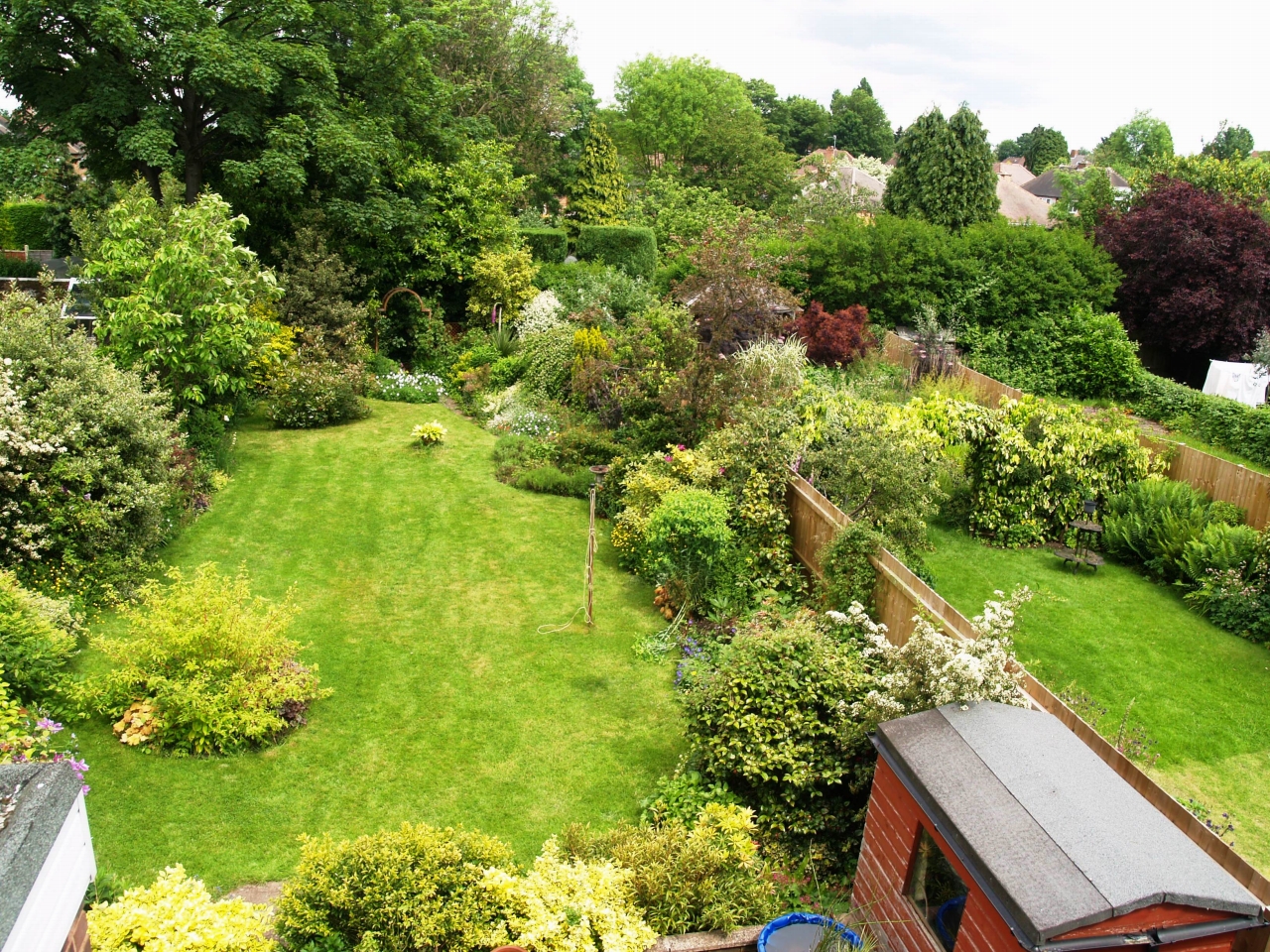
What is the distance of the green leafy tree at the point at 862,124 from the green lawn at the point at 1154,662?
79020mm

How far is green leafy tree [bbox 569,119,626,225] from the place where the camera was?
110ft

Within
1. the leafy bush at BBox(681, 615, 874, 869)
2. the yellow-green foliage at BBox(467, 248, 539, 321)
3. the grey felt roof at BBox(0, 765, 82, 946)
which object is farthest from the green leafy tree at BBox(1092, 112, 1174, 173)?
the grey felt roof at BBox(0, 765, 82, 946)

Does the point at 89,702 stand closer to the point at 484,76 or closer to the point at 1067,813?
the point at 1067,813

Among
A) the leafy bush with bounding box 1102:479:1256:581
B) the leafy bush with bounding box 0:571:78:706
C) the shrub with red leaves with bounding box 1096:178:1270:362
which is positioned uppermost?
the shrub with red leaves with bounding box 1096:178:1270:362

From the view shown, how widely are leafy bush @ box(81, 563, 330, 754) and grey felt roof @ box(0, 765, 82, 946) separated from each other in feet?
14.1

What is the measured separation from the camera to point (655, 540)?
1056 cm

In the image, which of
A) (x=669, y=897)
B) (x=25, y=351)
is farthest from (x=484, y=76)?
(x=669, y=897)

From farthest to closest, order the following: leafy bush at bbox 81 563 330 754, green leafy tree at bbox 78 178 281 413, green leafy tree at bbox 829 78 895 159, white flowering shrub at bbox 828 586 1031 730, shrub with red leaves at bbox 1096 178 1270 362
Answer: green leafy tree at bbox 829 78 895 159
shrub with red leaves at bbox 1096 178 1270 362
green leafy tree at bbox 78 178 281 413
leafy bush at bbox 81 563 330 754
white flowering shrub at bbox 828 586 1031 730

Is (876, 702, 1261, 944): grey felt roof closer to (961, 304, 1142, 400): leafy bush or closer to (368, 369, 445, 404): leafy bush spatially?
(368, 369, 445, 404): leafy bush

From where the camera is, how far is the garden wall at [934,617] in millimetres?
4965

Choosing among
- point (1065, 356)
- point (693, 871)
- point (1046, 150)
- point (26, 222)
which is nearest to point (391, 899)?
point (693, 871)

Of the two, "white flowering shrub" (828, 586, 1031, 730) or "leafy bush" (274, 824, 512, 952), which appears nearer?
"leafy bush" (274, 824, 512, 952)

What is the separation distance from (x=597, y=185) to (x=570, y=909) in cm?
3180

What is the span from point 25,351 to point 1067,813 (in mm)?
11431
